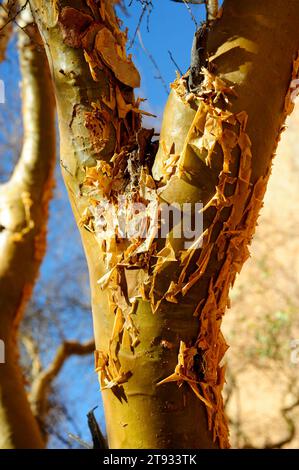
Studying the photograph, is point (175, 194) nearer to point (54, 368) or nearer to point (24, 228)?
point (24, 228)

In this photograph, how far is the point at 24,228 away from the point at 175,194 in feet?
4.07

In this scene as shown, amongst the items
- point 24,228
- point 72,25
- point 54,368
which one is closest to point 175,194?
point 72,25

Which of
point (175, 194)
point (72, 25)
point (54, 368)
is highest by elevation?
point (72, 25)

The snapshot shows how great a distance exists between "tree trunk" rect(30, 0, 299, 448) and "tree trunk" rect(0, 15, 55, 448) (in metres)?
0.67

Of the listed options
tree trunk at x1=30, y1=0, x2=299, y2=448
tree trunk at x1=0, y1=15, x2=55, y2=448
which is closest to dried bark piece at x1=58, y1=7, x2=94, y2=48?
tree trunk at x1=30, y1=0, x2=299, y2=448

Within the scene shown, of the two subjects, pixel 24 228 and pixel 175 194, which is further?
pixel 24 228

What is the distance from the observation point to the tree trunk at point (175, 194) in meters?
0.92

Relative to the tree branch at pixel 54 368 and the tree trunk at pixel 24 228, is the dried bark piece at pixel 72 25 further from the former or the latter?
the tree branch at pixel 54 368

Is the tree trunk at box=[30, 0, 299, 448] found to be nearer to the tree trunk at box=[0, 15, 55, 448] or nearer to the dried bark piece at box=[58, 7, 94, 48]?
the dried bark piece at box=[58, 7, 94, 48]

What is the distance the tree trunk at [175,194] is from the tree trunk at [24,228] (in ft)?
2.21

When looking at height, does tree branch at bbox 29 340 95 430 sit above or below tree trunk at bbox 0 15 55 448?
below

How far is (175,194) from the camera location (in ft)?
3.02

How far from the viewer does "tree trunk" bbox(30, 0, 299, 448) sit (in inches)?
36.1

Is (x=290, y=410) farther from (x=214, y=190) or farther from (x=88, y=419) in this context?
(x=214, y=190)
